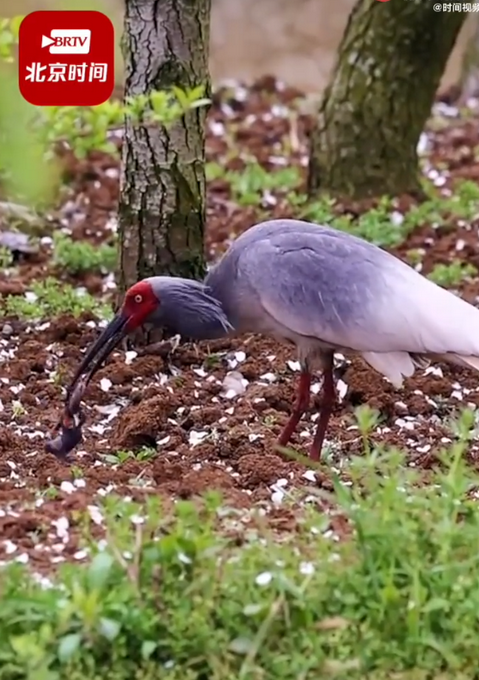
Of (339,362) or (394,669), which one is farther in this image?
(339,362)

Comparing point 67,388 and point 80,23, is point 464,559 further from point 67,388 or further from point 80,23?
point 80,23

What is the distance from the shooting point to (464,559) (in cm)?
311

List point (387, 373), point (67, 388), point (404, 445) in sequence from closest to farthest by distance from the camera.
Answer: point (387, 373)
point (404, 445)
point (67, 388)

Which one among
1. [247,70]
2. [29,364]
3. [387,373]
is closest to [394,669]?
[387,373]

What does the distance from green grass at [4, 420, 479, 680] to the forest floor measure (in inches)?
9.9

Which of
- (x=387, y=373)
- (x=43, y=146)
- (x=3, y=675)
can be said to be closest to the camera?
(x=3, y=675)

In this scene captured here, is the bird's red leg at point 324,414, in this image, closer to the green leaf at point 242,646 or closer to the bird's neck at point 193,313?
the bird's neck at point 193,313

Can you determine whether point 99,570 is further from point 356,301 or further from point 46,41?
point 46,41

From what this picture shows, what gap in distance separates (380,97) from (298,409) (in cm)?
300

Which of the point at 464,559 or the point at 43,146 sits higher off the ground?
the point at 43,146

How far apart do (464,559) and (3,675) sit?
3.83 ft

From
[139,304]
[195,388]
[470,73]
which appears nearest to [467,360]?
[139,304]

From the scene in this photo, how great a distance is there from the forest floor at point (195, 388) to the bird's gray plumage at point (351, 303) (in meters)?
0.42

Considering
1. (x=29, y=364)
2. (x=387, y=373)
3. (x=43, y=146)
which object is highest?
(x=43, y=146)
